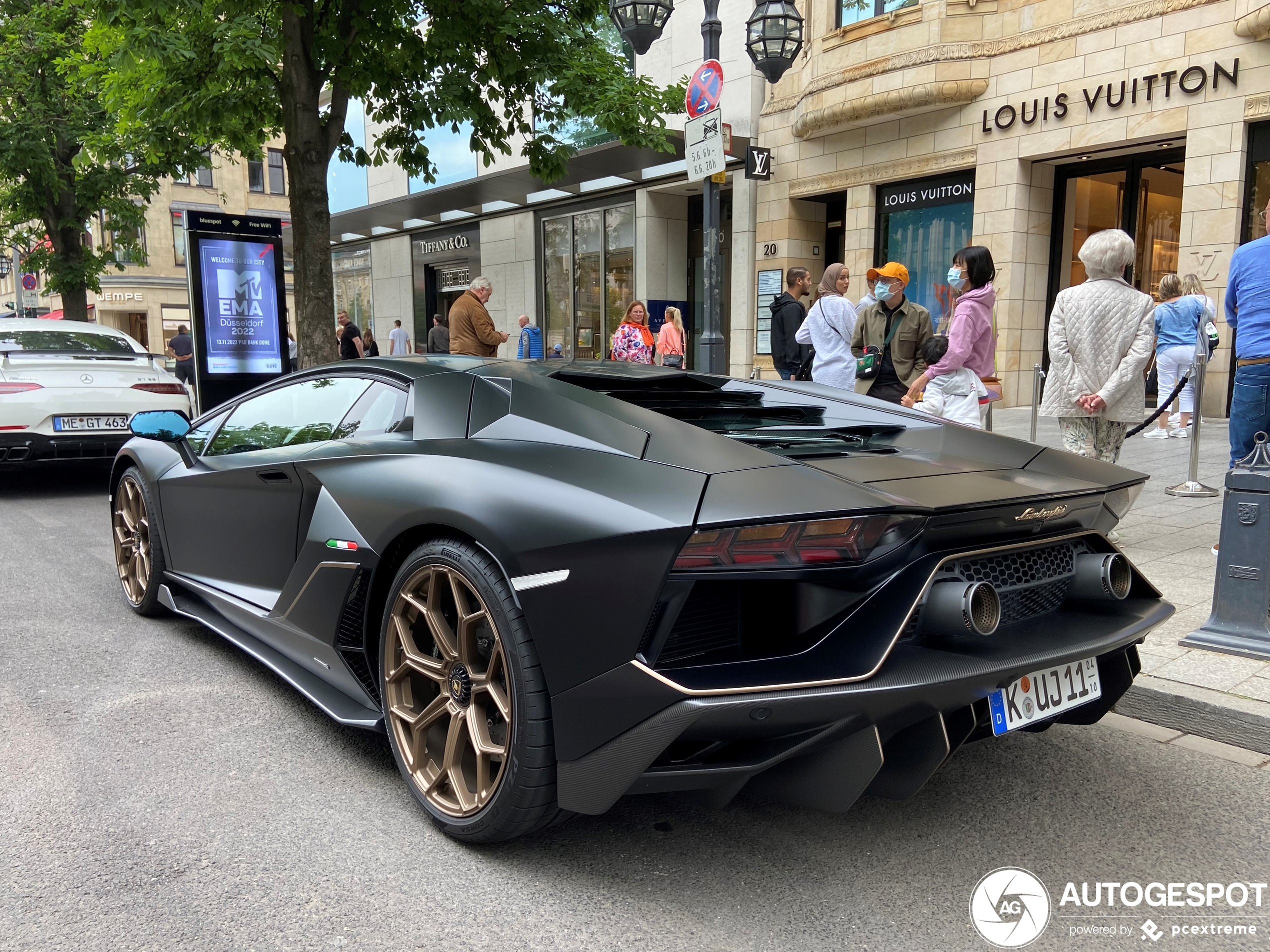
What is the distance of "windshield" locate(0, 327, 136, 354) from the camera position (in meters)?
8.65

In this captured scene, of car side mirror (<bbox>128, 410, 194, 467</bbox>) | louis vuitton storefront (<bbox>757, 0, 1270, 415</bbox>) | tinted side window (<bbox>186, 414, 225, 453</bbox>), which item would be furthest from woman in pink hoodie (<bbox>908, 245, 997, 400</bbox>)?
louis vuitton storefront (<bbox>757, 0, 1270, 415</bbox>)

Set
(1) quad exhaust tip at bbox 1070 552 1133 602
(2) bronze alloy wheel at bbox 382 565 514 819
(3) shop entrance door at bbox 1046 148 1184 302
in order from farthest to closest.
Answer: (3) shop entrance door at bbox 1046 148 1184 302
(1) quad exhaust tip at bbox 1070 552 1133 602
(2) bronze alloy wheel at bbox 382 565 514 819

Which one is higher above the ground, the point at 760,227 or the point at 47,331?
the point at 760,227

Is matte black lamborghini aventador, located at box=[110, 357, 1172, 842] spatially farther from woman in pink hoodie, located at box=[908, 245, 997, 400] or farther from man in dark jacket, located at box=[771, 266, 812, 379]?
man in dark jacket, located at box=[771, 266, 812, 379]

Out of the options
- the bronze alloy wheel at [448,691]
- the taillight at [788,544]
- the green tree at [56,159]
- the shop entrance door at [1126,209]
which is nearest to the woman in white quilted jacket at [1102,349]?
the taillight at [788,544]

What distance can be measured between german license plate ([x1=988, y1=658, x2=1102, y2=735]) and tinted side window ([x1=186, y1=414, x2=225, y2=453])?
130 inches

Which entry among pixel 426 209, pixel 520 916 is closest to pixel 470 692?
pixel 520 916

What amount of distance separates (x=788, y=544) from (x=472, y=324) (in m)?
9.20

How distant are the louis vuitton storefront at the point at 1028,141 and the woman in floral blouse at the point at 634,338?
4642mm

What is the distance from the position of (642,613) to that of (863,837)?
3.29 ft

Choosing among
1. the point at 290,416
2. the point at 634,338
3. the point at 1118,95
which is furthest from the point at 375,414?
the point at 1118,95

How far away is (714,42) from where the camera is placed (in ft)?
26.9

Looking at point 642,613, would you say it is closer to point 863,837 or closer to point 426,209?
point 863,837

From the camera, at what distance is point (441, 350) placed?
17.4m
